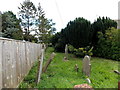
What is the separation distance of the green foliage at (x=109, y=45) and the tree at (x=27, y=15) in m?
12.0

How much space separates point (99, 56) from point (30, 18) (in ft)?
42.2

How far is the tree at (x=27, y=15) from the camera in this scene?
59.9 ft

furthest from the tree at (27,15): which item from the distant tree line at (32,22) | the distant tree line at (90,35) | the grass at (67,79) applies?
the grass at (67,79)

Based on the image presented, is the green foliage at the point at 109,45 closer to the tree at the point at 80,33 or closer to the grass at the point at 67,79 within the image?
the tree at the point at 80,33

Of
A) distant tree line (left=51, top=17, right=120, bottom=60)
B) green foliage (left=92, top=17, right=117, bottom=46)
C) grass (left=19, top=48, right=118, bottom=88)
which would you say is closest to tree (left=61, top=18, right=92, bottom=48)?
distant tree line (left=51, top=17, right=120, bottom=60)

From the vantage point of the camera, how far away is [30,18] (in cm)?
1862

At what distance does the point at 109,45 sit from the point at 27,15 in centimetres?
1364

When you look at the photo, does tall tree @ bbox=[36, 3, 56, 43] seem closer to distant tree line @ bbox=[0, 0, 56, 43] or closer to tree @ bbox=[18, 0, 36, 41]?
distant tree line @ bbox=[0, 0, 56, 43]

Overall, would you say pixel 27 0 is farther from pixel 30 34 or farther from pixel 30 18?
pixel 30 34

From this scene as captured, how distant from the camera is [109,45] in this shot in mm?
8750

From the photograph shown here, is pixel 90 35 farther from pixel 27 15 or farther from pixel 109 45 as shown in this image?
pixel 27 15

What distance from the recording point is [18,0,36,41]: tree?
1825 centimetres

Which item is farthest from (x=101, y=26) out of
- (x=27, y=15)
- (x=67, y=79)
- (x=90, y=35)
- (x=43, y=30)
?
(x=27, y=15)

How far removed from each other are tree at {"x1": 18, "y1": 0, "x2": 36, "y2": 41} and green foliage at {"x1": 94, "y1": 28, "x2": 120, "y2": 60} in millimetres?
12039
